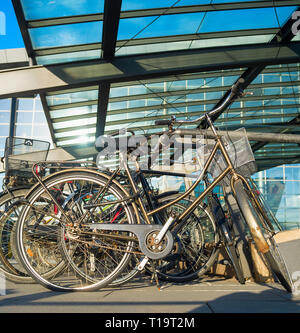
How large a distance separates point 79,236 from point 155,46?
5.95 meters

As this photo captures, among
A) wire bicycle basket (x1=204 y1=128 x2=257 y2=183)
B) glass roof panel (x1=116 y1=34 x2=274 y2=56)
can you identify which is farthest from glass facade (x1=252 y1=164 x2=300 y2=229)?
wire bicycle basket (x1=204 y1=128 x2=257 y2=183)

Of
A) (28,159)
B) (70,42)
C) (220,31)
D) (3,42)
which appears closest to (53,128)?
(3,42)

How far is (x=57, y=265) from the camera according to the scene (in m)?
2.77

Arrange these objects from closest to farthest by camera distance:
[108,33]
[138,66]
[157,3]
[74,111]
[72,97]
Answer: [157,3]
[108,33]
[138,66]
[72,97]
[74,111]

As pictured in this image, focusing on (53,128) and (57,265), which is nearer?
(57,265)

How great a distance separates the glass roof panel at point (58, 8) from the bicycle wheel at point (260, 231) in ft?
15.3

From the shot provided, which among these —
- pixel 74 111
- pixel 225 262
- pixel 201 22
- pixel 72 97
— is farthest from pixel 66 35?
pixel 225 262

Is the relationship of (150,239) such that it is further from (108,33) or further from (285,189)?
(285,189)

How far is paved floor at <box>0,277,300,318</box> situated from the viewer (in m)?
1.88

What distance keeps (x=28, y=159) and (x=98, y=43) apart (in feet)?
13.2

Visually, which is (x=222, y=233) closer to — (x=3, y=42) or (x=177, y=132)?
(x=177, y=132)

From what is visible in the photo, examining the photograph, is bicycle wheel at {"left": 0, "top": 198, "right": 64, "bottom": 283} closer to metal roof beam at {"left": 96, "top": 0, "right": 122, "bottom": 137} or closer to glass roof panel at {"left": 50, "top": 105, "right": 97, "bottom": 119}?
metal roof beam at {"left": 96, "top": 0, "right": 122, "bottom": 137}

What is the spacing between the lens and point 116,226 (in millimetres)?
2529
